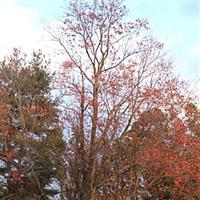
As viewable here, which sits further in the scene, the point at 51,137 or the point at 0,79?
the point at 0,79

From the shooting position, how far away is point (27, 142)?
20672 mm

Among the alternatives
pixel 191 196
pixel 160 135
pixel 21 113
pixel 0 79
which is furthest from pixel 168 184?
pixel 0 79

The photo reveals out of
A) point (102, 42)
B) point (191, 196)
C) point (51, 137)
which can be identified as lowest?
point (191, 196)

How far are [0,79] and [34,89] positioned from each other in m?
1.66

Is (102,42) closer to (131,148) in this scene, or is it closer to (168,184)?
(131,148)

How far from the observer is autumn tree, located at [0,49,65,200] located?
20641 mm

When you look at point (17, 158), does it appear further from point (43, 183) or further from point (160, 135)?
point (160, 135)

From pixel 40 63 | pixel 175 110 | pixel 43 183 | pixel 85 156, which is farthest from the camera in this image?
pixel 40 63

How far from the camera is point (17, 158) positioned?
21.5 m

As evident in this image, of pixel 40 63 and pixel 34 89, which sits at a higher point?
pixel 40 63

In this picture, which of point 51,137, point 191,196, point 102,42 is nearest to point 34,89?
point 51,137

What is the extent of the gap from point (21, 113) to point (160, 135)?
5.71 metres

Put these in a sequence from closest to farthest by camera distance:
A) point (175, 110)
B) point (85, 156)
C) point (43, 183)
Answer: point (85, 156), point (175, 110), point (43, 183)

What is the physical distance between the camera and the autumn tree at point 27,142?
20641mm
